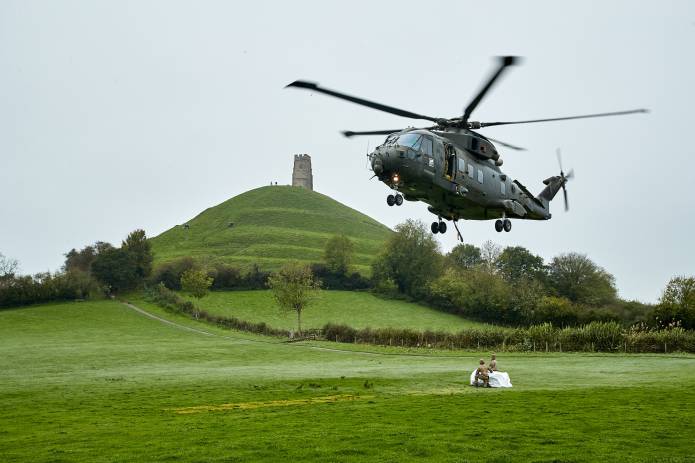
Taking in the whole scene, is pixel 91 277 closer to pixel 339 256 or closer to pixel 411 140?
pixel 339 256

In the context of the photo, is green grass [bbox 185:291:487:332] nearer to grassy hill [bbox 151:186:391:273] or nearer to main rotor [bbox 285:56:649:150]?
grassy hill [bbox 151:186:391:273]

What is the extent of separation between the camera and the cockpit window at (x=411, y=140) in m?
28.1

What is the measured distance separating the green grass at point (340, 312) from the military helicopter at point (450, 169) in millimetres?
61235

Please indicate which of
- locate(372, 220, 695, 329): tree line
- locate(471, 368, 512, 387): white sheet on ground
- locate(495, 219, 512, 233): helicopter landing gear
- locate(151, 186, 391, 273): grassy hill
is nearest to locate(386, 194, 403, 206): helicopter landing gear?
locate(495, 219, 512, 233): helicopter landing gear

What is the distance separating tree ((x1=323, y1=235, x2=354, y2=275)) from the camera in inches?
4990

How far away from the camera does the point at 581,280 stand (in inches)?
4444

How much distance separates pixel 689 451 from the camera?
67.3 ft

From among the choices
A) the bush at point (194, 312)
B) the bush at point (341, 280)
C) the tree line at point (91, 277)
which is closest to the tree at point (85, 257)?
the tree line at point (91, 277)

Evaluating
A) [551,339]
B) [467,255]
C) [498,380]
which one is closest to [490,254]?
[467,255]

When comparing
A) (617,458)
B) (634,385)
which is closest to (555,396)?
(634,385)

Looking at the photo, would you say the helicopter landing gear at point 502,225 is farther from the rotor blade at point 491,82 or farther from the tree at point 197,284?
the tree at point 197,284

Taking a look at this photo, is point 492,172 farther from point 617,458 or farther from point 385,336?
point 385,336

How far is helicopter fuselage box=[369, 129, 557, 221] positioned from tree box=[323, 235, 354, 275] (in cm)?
9236

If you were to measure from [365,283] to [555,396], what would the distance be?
307ft
